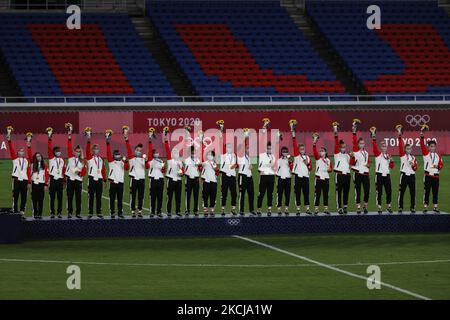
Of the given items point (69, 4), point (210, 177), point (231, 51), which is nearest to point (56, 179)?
point (210, 177)

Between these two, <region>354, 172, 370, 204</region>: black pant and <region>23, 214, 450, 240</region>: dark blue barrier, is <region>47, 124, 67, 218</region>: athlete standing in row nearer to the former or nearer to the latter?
<region>23, 214, 450, 240</region>: dark blue barrier

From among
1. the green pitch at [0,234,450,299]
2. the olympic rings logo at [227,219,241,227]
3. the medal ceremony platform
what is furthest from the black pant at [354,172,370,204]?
the olympic rings logo at [227,219,241,227]

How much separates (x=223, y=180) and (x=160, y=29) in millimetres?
32250

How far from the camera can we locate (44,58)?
55312mm

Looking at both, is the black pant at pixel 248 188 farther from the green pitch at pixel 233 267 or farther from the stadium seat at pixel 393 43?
the stadium seat at pixel 393 43

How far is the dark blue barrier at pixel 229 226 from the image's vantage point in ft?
80.0

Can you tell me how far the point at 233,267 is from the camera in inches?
794

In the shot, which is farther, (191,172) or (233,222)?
(191,172)

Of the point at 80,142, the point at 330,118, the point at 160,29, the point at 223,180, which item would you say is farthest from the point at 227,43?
the point at 223,180

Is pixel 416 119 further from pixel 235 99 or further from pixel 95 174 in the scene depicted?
pixel 95 174

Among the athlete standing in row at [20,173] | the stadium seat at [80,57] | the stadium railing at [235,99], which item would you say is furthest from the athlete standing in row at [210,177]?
the stadium seat at [80,57]

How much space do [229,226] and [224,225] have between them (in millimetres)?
121
